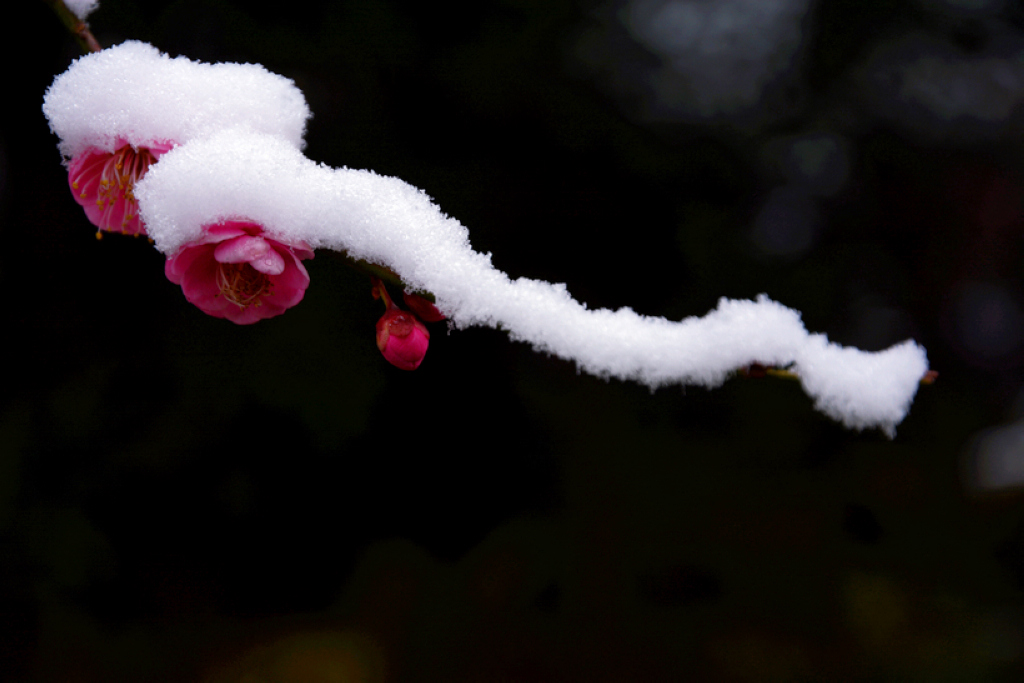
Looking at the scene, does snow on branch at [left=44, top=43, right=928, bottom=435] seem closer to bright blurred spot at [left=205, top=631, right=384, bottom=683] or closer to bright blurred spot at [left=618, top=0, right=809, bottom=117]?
bright blurred spot at [left=618, top=0, right=809, bottom=117]

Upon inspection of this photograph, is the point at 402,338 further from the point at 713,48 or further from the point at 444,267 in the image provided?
the point at 713,48

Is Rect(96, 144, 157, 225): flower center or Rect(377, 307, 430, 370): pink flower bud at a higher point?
Rect(96, 144, 157, 225): flower center

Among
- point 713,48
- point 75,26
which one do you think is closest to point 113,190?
point 75,26

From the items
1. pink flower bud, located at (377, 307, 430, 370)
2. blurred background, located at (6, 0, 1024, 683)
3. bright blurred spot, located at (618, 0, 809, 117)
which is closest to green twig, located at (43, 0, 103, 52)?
pink flower bud, located at (377, 307, 430, 370)

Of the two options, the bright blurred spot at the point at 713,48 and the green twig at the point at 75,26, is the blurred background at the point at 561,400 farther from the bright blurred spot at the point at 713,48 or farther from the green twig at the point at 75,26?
the green twig at the point at 75,26

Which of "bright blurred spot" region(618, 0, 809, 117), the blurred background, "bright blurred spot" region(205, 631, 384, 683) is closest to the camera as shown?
the blurred background

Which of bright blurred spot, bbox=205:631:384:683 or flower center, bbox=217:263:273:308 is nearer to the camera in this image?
flower center, bbox=217:263:273:308

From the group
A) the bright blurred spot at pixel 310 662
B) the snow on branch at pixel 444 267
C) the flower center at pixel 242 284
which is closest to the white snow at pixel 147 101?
the snow on branch at pixel 444 267

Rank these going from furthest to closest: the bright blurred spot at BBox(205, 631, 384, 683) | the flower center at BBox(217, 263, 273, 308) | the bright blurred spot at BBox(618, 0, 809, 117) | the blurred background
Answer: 1. the bright blurred spot at BBox(205, 631, 384, 683)
2. the bright blurred spot at BBox(618, 0, 809, 117)
3. the blurred background
4. the flower center at BBox(217, 263, 273, 308)
